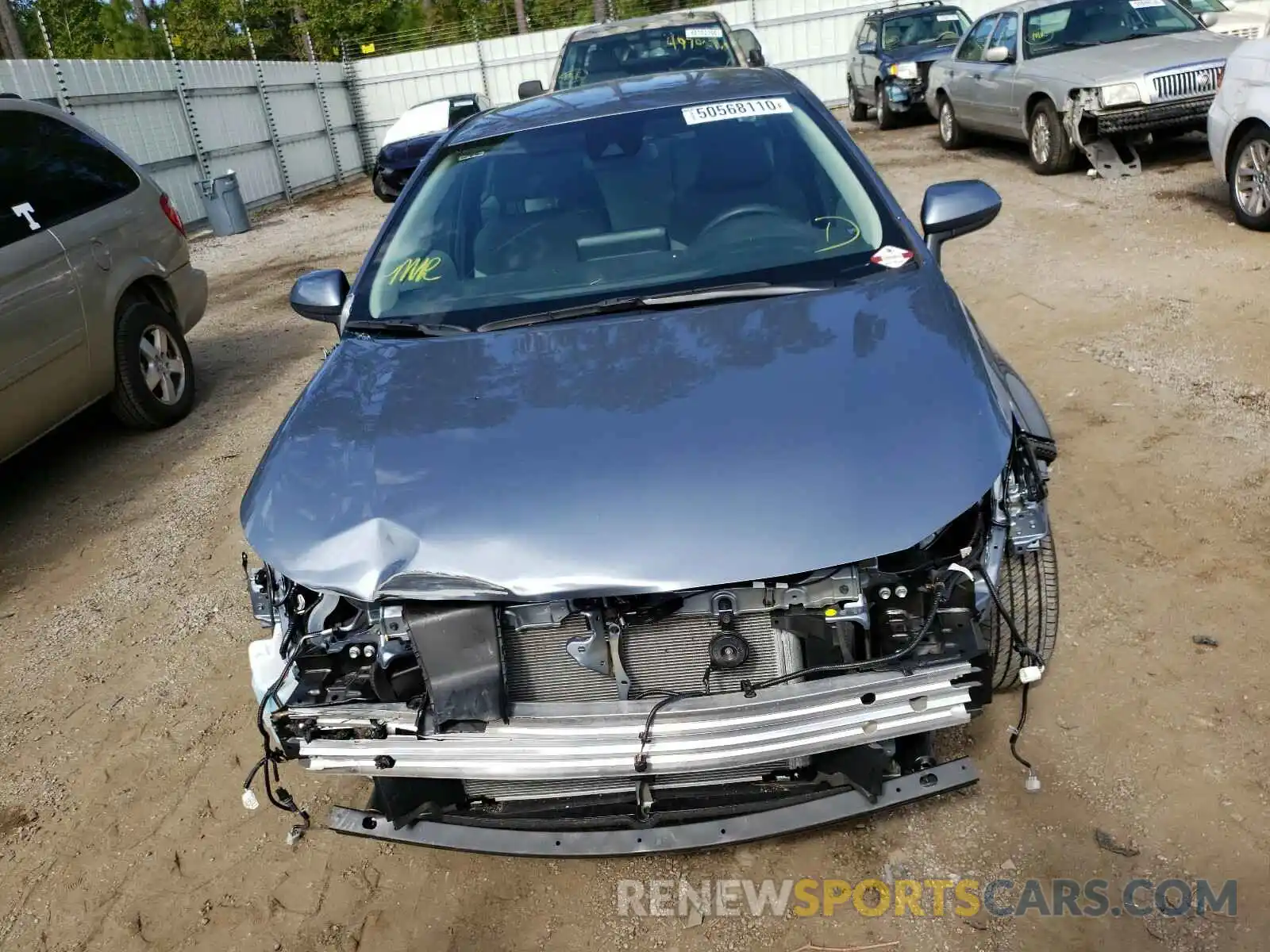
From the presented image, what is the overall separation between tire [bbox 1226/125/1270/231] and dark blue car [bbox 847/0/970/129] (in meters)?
7.92

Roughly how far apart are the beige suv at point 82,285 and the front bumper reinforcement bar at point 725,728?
12.7 feet

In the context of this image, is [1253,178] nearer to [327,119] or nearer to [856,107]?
[856,107]

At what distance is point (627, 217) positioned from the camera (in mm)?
3223

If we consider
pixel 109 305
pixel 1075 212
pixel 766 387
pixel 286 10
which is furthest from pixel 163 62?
pixel 286 10

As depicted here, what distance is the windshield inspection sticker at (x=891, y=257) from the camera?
2840 millimetres

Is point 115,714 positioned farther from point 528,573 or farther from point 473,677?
point 528,573

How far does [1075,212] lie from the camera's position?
26.9 ft

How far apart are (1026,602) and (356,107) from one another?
21.1 meters

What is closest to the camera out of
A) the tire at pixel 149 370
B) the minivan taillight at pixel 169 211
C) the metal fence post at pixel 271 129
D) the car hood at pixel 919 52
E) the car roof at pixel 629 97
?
the car roof at pixel 629 97

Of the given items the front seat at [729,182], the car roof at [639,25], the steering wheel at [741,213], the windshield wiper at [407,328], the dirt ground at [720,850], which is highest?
the car roof at [639,25]

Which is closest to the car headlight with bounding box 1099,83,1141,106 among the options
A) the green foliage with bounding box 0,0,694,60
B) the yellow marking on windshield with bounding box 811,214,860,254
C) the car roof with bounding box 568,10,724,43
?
the car roof with bounding box 568,10,724,43

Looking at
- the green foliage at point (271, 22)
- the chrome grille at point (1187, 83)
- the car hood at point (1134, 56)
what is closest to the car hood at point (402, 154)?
the car hood at point (1134, 56)

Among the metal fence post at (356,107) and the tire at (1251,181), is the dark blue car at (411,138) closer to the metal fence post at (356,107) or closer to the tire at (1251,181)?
the metal fence post at (356,107)

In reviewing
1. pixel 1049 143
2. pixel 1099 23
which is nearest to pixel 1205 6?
pixel 1099 23
